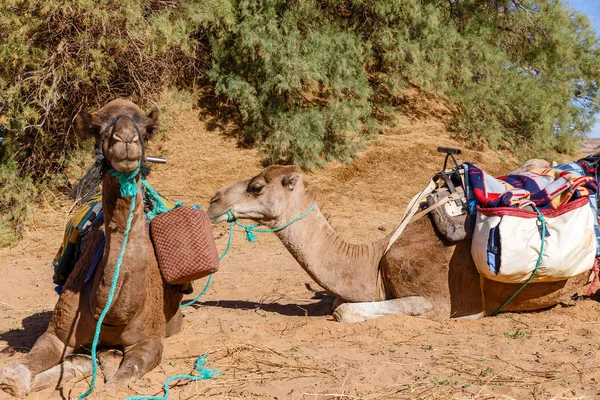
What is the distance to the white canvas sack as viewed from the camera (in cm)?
551

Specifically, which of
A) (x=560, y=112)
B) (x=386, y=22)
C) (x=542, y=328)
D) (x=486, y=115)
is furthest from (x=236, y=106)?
(x=542, y=328)

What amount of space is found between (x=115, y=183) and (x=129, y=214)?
0.74 feet

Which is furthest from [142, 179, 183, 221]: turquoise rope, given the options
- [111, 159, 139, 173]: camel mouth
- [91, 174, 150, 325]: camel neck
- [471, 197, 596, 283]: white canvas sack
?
[471, 197, 596, 283]: white canvas sack

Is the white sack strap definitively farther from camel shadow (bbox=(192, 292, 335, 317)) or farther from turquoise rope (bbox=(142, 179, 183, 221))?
turquoise rope (bbox=(142, 179, 183, 221))

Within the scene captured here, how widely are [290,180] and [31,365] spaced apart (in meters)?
2.76

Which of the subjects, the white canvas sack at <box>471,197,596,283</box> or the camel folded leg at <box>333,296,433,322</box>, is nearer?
the white canvas sack at <box>471,197,596,283</box>

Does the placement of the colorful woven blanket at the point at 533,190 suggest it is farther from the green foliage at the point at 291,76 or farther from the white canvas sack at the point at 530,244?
the green foliage at the point at 291,76

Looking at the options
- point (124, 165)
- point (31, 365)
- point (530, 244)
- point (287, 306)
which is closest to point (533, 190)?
point (530, 244)

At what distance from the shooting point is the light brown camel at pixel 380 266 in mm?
5922

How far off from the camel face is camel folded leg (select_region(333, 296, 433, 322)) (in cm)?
107

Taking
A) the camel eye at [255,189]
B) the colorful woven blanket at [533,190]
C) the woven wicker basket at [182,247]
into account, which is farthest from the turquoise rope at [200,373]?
the colorful woven blanket at [533,190]

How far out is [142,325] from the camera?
4711 millimetres

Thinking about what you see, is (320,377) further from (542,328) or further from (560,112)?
(560,112)

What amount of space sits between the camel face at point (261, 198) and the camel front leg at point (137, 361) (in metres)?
1.64
